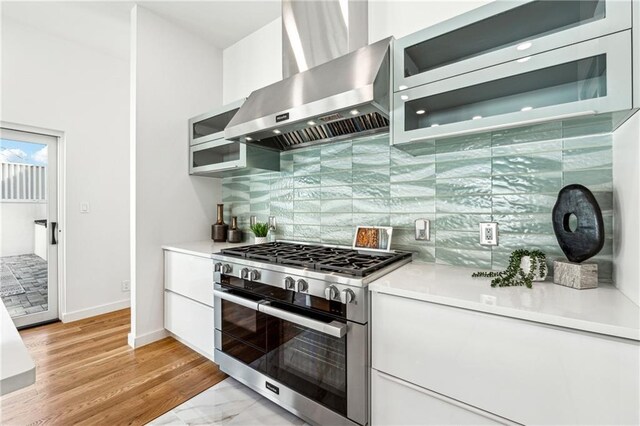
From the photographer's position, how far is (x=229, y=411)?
5.74 feet

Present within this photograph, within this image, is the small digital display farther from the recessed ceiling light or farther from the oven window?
the recessed ceiling light

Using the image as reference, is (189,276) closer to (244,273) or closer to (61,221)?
(244,273)

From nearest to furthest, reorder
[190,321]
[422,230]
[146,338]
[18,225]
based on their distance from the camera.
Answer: [422,230] → [190,321] → [146,338] → [18,225]

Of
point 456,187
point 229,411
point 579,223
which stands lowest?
point 229,411

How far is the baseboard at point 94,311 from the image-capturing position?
10.2 ft

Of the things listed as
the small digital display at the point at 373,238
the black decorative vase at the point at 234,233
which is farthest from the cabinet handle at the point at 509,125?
the black decorative vase at the point at 234,233

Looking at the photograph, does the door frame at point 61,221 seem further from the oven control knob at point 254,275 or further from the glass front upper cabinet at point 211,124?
the oven control knob at point 254,275

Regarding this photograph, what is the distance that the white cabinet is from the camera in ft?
7.25

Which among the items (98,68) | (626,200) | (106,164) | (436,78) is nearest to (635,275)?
(626,200)

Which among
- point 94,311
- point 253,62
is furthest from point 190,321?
point 253,62

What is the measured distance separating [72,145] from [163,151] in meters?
1.28

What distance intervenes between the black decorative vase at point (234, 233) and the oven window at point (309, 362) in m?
1.28

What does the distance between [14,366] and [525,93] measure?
2048 mm

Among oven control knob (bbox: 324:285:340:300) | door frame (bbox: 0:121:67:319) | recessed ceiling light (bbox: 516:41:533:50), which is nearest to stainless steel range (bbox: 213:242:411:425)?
oven control knob (bbox: 324:285:340:300)
